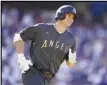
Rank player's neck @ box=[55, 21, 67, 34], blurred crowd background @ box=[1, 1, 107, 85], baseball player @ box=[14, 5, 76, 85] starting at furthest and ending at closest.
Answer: blurred crowd background @ box=[1, 1, 107, 85], player's neck @ box=[55, 21, 67, 34], baseball player @ box=[14, 5, 76, 85]

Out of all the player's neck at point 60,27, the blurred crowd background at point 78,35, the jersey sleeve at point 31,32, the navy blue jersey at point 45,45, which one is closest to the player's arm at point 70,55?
the navy blue jersey at point 45,45

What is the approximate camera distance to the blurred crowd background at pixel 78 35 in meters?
9.96

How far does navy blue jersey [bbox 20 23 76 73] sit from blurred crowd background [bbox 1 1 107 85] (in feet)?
14.8

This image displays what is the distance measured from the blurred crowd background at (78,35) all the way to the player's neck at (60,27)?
4499 mm

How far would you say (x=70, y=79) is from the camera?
1005cm

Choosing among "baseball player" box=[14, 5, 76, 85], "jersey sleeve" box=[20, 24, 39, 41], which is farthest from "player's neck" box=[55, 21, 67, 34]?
"jersey sleeve" box=[20, 24, 39, 41]

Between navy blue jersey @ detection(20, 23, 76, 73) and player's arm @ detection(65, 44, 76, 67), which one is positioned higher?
navy blue jersey @ detection(20, 23, 76, 73)

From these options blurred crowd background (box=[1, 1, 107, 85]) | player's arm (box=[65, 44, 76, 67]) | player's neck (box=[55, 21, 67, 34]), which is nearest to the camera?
player's neck (box=[55, 21, 67, 34])

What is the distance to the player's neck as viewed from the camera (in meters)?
5.37

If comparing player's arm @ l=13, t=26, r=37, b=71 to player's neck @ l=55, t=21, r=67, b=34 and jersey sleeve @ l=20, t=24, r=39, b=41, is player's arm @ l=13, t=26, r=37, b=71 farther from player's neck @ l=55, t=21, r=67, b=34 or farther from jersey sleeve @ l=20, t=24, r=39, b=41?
player's neck @ l=55, t=21, r=67, b=34

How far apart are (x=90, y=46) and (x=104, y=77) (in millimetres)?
664

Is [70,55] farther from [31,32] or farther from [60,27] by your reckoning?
[31,32]

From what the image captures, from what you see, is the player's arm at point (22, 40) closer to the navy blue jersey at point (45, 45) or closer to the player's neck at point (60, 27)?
the navy blue jersey at point (45, 45)

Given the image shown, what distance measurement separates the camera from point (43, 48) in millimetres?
5344
